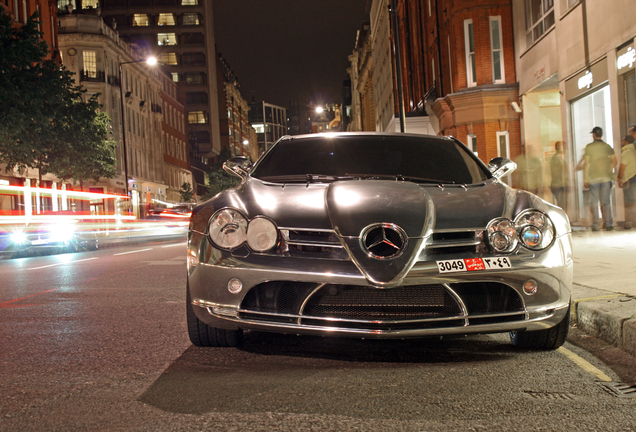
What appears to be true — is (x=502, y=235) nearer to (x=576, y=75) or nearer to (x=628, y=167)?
(x=628, y=167)

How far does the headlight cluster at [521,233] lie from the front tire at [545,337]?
53 centimetres

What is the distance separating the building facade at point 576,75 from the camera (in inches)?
543

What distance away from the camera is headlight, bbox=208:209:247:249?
12.4 feet

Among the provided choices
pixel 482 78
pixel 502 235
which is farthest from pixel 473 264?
pixel 482 78

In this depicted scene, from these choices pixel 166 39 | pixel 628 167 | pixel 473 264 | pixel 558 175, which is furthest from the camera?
pixel 166 39

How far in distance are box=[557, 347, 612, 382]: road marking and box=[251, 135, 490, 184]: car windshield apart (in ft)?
4.45

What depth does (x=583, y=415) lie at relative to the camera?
2.92m

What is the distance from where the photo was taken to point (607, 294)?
5.27 metres

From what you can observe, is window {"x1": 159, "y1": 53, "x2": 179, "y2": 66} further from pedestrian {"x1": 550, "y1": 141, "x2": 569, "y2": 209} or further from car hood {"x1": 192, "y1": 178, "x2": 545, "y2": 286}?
car hood {"x1": 192, "y1": 178, "x2": 545, "y2": 286}

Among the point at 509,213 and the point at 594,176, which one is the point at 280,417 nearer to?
the point at 509,213

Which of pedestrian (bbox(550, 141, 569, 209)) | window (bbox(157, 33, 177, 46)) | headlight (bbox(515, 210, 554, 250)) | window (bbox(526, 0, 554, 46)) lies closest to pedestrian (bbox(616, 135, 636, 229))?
pedestrian (bbox(550, 141, 569, 209))

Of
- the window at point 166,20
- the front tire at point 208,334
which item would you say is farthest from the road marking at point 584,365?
the window at point 166,20

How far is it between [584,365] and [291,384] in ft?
5.59

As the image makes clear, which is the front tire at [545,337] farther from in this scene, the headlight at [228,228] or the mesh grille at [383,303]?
the headlight at [228,228]
